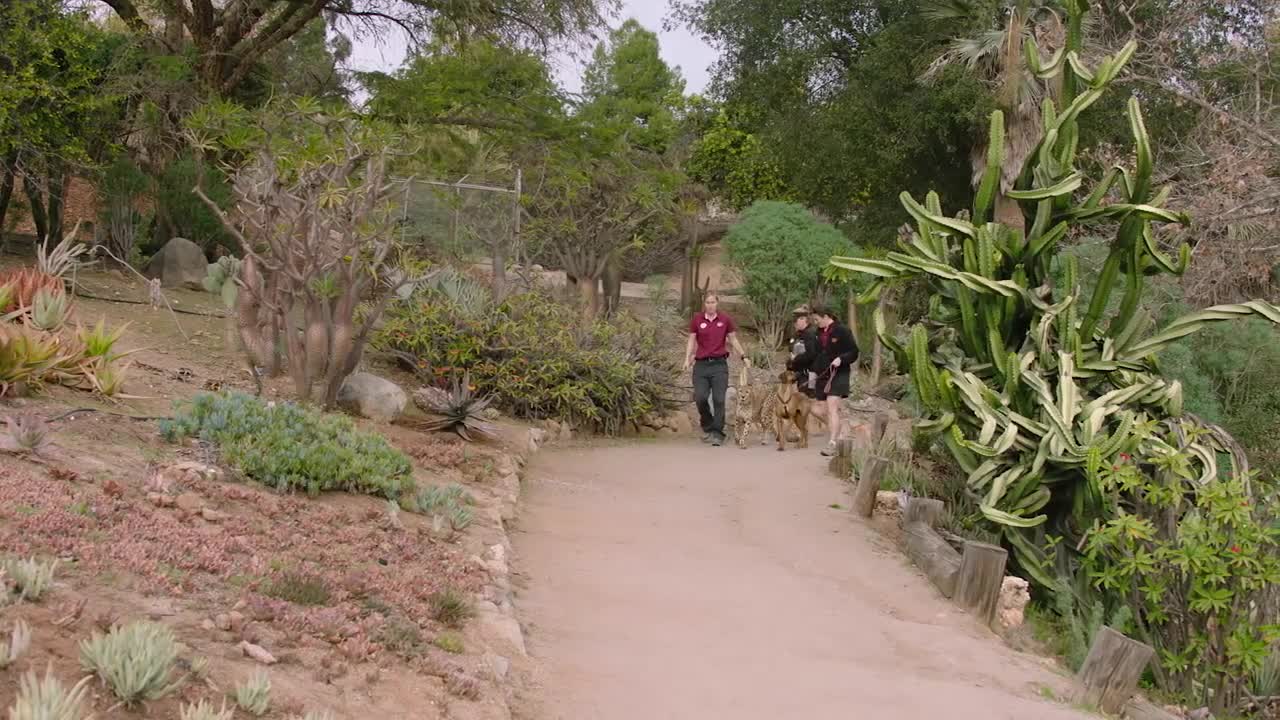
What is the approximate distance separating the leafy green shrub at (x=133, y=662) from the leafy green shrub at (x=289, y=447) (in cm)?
303

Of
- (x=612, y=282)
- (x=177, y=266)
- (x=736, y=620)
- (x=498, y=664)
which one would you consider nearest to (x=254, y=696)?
(x=498, y=664)

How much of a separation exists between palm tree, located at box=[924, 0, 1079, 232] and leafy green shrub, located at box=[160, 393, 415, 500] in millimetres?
10000

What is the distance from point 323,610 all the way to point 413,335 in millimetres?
8562

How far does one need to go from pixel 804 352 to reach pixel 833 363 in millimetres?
441

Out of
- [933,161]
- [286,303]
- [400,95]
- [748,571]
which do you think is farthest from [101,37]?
[933,161]

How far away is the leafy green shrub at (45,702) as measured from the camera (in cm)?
253

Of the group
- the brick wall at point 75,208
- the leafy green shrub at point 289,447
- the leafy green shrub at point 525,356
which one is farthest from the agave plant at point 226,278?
the brick wall at point 75,208

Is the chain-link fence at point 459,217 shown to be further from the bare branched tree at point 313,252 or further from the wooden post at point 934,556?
the wooden post at point 934,556

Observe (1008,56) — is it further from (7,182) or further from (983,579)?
(7,182)

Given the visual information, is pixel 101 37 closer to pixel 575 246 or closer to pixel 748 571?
pixel 575 246

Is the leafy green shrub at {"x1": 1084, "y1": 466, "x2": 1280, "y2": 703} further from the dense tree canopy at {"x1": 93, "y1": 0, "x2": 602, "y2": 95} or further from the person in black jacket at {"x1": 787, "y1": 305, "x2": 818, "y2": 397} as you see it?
the dense tree canopy at {"x1": 93, "y1": 0, "x2": 602, "y2": 95}

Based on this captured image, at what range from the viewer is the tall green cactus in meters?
7.40

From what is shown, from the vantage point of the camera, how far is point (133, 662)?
117 inches

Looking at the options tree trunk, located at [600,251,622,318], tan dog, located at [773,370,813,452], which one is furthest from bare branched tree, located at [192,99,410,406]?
tree trunk, located at [600,251,622,318]
